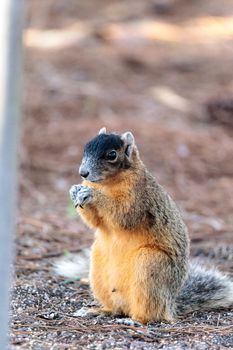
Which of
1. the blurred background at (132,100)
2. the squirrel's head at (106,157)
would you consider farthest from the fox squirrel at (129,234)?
the blurred background at (132,100)

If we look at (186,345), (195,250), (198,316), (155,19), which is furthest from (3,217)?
(155,19)

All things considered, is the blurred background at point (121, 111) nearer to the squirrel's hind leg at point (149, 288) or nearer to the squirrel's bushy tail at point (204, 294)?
the squirrel's hind leg at point (149, 288)

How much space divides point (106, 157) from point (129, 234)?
19.9 inches

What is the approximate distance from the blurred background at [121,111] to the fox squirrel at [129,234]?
0.52 m

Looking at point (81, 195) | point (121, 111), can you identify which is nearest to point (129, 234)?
point (81, 195)

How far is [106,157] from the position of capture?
18.0 feet

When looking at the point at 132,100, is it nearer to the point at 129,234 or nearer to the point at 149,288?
the point at 129,234

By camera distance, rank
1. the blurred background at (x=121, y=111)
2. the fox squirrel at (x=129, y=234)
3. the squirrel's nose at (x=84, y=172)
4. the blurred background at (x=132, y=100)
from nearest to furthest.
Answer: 1. the squirrel's nose at (x=84, y=172)
2. the fox squirrel at (x=129, y=234)
3. the blurred background at (x=121, y=111)
4. the blurred background at (x=132, y=100)

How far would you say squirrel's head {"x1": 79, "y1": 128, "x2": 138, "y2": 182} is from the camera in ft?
17.7

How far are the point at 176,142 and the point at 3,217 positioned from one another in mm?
7775

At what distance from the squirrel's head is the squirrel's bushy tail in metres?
0.98

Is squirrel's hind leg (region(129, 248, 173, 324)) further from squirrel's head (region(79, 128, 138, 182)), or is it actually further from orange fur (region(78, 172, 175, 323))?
squirrel's head (region(79, 128, 138, 182))

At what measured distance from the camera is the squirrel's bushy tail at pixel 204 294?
5.87m

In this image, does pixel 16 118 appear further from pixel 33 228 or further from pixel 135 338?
pixel 33 228
